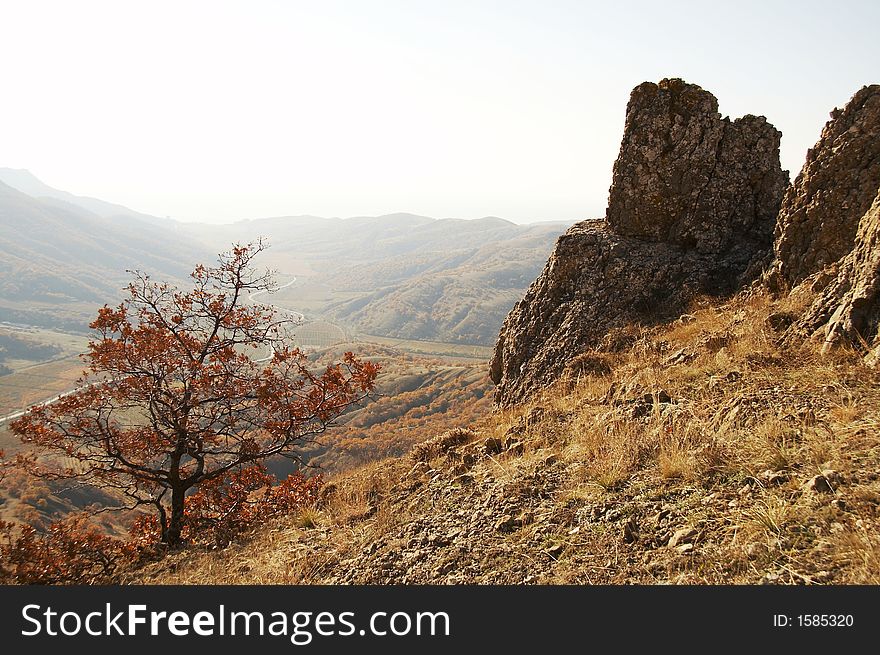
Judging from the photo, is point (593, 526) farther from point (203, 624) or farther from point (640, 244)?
point (640, 244)

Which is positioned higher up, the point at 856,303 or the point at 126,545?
the point at 856,303

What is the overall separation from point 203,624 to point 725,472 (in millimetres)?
4837

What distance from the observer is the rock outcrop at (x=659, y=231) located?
11.2 meters

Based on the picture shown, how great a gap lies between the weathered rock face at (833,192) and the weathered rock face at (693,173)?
239cm

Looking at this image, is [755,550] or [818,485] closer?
[755,550]

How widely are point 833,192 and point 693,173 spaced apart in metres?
3.73

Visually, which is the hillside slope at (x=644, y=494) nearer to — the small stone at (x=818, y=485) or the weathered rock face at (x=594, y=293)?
the small stone at (x=818, y=485)

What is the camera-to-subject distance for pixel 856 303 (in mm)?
6277

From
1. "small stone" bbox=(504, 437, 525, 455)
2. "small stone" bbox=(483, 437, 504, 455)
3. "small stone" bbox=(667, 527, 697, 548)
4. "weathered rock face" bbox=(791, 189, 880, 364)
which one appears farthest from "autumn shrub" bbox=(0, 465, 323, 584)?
"weathered rock face" bbox=(791, 189, 880, 364)

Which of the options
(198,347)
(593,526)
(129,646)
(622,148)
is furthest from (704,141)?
(129,646)

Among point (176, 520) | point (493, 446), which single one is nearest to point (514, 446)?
point (493, 446)

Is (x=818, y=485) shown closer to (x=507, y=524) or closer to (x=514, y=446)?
(x=507, y=524)

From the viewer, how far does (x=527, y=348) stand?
41.1 feet

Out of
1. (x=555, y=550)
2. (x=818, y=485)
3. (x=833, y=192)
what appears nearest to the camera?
(x=818, y=485)
